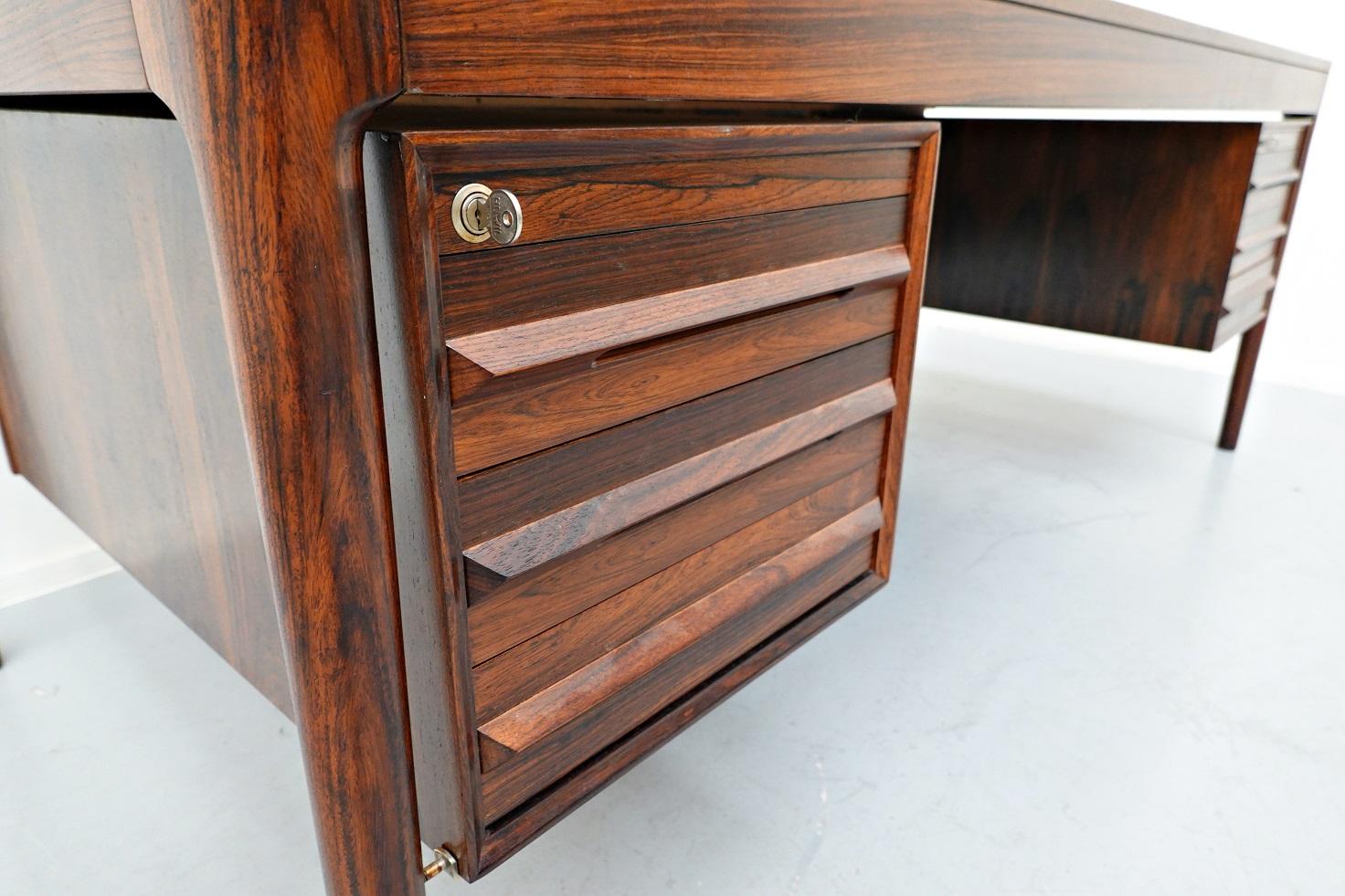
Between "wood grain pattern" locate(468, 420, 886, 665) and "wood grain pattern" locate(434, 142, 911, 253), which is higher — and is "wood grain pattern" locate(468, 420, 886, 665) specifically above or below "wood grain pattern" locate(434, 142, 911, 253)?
below

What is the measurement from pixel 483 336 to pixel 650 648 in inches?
11.2

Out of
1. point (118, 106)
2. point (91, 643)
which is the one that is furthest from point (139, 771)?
point (118, 106)

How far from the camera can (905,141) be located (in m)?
0.76

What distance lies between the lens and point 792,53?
60cm

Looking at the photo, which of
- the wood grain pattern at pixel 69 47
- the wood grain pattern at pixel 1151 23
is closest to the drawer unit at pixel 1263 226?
the wood grain pattern at pixel 1151 23

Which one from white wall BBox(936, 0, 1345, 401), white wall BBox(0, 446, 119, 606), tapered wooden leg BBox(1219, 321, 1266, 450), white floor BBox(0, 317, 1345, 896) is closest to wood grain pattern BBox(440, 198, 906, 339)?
white floor BBox(0, 317, 1345, 896)

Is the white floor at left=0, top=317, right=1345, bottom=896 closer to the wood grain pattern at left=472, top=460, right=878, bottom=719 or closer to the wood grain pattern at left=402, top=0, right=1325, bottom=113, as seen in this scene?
the wood grain pattern at left=472, top=460, right=878, bottom=719

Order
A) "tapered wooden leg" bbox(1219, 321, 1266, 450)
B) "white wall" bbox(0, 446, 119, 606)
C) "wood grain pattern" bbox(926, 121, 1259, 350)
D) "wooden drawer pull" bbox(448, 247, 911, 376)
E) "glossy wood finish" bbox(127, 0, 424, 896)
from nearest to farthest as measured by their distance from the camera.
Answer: "glossy wood finish" bbox(127, 0, 424, 896), "wooden drawer pull" bbox(448, 247, 911, 376), "white wall" bbox(0, 446, 119, 606), "wood grain pattern" bbox(926, 121, 1259, 350), "tapered wooden leg" bbox(1219, 321, 1266, 450)

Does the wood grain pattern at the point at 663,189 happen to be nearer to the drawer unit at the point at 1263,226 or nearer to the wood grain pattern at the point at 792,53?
the wood grain pattern at the point at 792,53

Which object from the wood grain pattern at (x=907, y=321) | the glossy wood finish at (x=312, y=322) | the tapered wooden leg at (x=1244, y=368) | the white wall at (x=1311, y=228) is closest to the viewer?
the glossy wood finish at (x=312, y=322)

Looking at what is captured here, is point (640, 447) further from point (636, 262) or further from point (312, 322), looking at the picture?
point (312, 322)

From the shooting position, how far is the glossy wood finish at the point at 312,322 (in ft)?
1.30

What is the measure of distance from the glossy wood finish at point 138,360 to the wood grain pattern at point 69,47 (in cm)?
5

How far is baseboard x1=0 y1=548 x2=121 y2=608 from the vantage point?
1.34m
